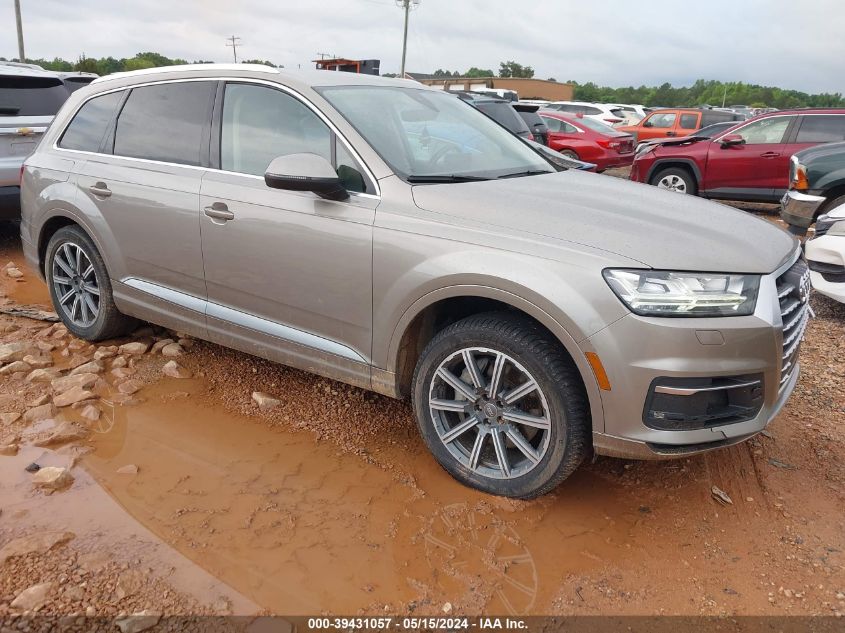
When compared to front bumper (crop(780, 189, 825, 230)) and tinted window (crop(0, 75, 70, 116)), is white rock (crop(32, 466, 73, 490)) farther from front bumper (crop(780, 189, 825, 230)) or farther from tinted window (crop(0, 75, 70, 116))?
front bumper (crop(780, 189, 825, 230))

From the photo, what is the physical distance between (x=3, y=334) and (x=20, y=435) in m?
1.67

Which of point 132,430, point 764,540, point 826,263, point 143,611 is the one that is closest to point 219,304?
point 132,430

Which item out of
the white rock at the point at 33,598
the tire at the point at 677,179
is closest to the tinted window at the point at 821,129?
the tire at the point at 677,179

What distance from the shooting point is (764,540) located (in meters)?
2.74

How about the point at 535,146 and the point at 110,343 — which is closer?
the point at 535,146

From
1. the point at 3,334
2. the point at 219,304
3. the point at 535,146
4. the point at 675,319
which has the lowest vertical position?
the point at 3,334

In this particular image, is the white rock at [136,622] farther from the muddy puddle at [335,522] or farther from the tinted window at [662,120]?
the tinted window at [662,120]

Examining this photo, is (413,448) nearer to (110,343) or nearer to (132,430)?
(132,430)

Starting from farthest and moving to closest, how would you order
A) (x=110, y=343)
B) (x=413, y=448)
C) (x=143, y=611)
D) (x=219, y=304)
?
(x=110, y=343), (x=219, y=304), (x=413, y=448), (x=143, y=611)

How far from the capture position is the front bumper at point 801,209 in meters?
7.00

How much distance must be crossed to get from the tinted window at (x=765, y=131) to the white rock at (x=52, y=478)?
10299 mm

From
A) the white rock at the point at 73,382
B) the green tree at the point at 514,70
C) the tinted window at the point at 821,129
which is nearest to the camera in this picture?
the white rock at the point at 73,382

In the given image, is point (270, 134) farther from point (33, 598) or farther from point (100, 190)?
point (33, 598)

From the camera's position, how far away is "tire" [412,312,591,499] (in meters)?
2.66
